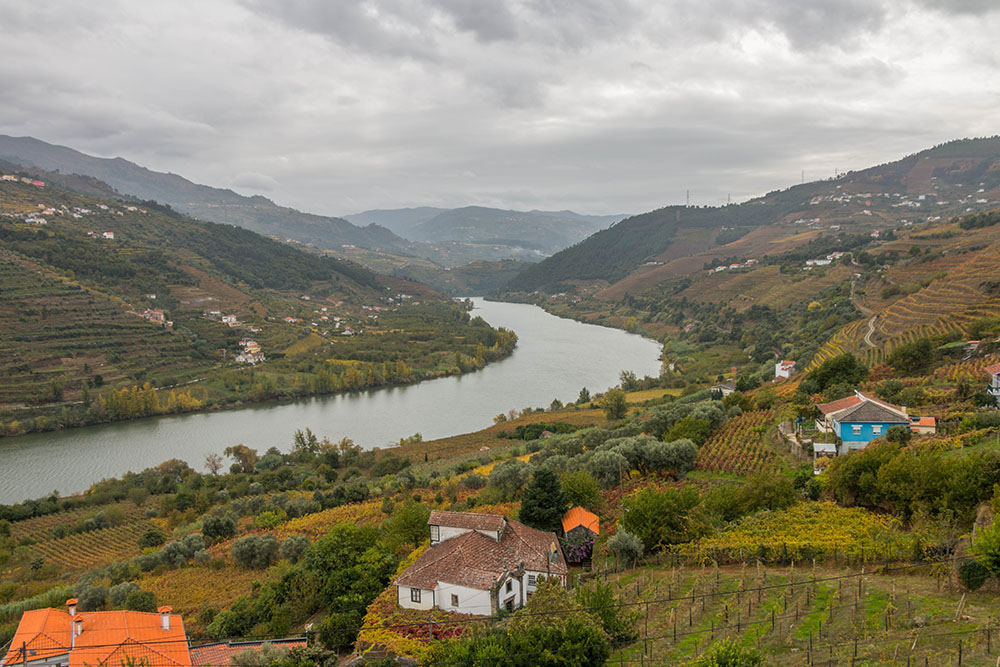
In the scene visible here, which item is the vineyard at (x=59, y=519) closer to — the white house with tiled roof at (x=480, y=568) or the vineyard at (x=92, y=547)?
the vineyard at (x=92, y=547)

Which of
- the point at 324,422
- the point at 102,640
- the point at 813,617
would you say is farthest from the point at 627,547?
the point at 324,422

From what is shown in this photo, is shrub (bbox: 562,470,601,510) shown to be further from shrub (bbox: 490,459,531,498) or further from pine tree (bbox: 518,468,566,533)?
shrub (bbox: 490,459,531,498)

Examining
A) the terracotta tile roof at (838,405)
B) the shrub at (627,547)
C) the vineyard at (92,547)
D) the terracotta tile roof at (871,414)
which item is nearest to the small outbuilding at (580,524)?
the shrub at (627,547)

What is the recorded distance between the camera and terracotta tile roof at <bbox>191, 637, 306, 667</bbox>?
447 inches

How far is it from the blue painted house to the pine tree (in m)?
9.78

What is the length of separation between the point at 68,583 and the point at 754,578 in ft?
65.8

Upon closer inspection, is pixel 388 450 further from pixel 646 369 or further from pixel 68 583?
pixel 646 369

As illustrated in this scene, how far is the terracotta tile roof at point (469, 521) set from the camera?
14.0 metres

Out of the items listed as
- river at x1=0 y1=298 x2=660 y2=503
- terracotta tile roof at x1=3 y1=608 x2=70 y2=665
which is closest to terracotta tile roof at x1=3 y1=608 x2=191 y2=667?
terracotta tile roof at x1=3 y1=608 x2=70 y2=665

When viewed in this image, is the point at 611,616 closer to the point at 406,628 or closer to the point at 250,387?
the point at 406,628

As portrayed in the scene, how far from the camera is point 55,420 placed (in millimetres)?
41844

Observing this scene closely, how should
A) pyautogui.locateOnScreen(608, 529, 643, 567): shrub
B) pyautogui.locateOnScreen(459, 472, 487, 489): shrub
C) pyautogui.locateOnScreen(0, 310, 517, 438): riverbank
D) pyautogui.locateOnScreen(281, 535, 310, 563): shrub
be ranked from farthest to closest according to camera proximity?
pyautogui.locateOnScreen(0, 310, 517, 438): riverbank
pyautogui.locateOnScreen(459, 472, 487, 489): shrub
pyautogui.locateOnScreen(281, 535, 310, 563): shrub
pyautogui.locateOnScreen(608, 529, 643, 567): shrub

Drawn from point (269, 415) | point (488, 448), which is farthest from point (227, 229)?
point (488, 448)

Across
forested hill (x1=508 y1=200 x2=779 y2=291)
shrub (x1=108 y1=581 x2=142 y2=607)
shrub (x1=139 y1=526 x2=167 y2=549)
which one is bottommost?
shrub (x1=139 y1=526 x2=167 y2=549)
